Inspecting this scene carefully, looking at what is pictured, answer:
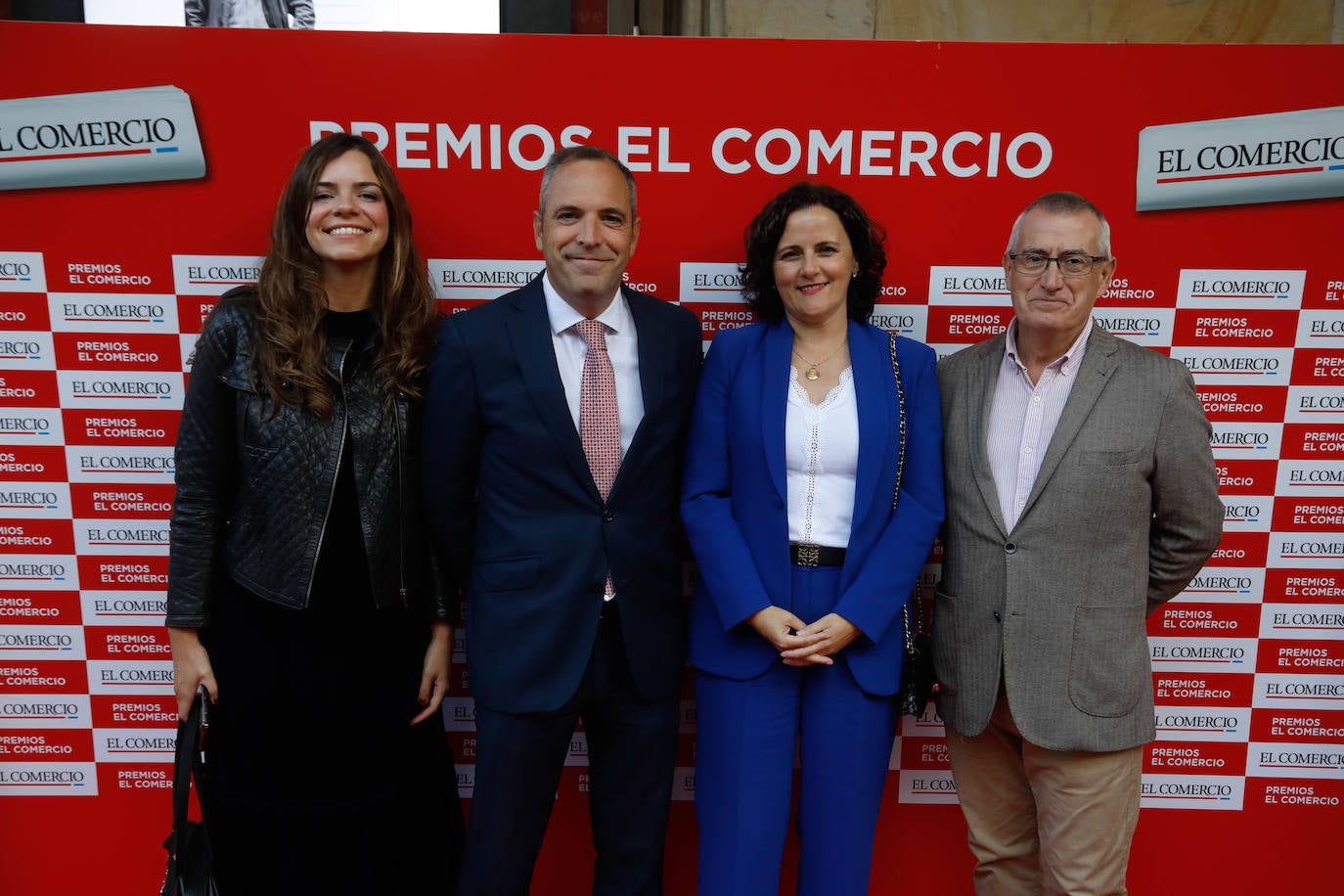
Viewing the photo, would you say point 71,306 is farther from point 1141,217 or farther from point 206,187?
point 1141,217

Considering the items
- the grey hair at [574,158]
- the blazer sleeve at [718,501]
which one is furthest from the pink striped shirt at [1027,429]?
the grey hair at [574,158]

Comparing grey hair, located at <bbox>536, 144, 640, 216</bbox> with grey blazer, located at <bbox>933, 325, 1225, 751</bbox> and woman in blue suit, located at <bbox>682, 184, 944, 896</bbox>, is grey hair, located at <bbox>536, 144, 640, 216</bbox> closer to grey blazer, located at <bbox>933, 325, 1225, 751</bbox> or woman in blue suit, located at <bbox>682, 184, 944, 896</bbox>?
woman in blue suit, located at <bbox>682, 184, 944, 896</bbox>

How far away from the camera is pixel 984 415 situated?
6.55 feet

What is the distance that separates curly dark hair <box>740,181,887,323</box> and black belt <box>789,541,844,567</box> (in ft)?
2.01

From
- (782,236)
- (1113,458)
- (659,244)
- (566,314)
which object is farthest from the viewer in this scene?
(659,244)

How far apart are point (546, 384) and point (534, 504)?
0.29 metres

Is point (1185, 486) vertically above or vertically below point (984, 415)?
below

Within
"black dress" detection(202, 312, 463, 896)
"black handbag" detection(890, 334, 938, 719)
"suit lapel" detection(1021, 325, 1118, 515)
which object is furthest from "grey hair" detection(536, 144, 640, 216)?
"suit lapel" detection(1021, 325, 1118, 515)

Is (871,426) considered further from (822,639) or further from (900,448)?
(822,639)

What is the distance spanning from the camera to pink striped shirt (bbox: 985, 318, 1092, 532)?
6.36 feet

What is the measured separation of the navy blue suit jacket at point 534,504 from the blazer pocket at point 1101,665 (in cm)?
101

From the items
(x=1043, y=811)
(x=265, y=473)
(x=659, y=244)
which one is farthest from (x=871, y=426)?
(x=265, y=473)

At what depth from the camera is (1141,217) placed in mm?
2406

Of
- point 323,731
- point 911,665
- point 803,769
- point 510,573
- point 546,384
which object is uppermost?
point 546,384
